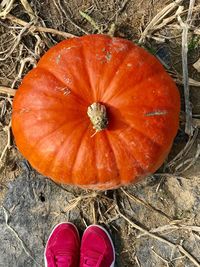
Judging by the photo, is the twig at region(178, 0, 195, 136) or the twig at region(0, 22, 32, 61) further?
the twig at region(0, 22, 32, 61)

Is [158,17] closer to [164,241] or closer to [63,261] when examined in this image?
[164,241]

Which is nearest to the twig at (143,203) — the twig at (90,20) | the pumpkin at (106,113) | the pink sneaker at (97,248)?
the pink sneaker at (97,248)

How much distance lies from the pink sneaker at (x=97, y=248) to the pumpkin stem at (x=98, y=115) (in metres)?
1.02

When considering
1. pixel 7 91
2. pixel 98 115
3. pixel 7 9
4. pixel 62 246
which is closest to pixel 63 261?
pixel 62 246

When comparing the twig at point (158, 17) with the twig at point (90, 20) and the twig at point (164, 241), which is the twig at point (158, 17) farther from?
the twig at point (164, 241)

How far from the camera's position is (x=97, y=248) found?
9.84 ft

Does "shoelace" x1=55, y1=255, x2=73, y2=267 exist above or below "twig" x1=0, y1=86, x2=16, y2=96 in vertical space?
below

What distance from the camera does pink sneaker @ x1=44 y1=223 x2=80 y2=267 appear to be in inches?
117

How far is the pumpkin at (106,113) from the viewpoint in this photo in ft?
7.58

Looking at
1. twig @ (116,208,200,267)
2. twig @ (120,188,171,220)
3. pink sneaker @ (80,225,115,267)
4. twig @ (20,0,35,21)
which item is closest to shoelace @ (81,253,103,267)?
pink sneaker @ (80,225,115,267)

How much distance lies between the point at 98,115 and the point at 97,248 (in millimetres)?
1202

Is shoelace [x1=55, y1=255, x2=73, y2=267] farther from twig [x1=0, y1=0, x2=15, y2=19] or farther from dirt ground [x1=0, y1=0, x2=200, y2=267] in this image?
twig [x1=0, y1=0, x2=15, y2=19]

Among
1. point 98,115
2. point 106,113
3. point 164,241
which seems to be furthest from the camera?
point 164,241

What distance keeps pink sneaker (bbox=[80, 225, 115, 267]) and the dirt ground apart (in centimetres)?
5
